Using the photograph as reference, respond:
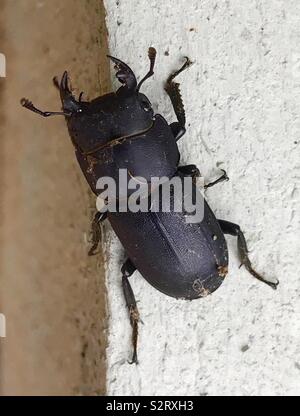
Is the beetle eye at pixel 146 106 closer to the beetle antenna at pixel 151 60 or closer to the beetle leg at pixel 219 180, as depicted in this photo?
the beetle antenna at pixel 151 60

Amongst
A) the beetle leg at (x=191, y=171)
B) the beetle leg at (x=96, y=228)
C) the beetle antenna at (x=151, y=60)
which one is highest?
the beetle antenna at (x=151, y=60)

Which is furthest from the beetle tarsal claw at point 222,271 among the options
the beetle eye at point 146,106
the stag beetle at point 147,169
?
the beetle eye at point 146,106

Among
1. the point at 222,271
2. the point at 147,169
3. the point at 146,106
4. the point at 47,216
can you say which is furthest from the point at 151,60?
the point at 47,216

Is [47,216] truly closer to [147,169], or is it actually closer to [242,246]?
[147,169]

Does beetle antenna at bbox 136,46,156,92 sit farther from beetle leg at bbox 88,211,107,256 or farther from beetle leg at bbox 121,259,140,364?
beetle leg at bbox 121,259,140,364

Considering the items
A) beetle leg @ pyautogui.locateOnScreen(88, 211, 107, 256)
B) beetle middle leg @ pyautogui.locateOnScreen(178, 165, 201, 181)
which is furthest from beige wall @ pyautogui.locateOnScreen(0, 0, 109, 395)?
beetle middle leg @ pyautogui.locateOnScreen(178, 165, 201, 181)

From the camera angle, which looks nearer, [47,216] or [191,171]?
[191,171]

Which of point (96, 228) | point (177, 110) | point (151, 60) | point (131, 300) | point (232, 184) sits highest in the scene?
point (151, 60)
